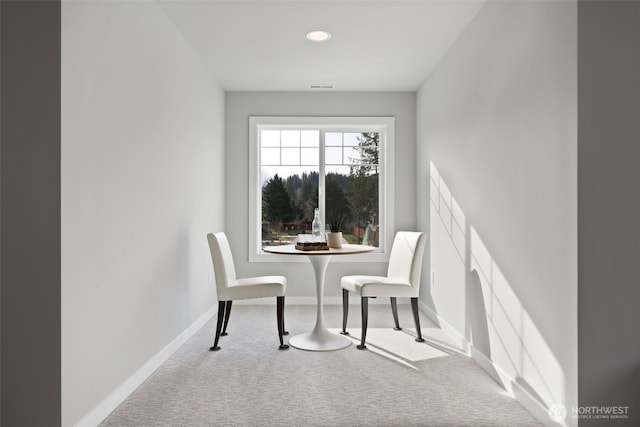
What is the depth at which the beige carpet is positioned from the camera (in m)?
2.31

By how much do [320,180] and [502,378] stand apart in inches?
127

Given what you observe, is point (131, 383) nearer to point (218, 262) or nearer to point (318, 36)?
point (218, 262)

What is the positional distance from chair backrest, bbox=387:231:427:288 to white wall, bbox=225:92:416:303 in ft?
3.60

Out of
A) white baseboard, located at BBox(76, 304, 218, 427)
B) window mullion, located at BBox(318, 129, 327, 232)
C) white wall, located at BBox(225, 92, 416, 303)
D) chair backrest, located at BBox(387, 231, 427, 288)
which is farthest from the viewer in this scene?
Answer: window mullion, located at BBox(318, 129, 327, 232)

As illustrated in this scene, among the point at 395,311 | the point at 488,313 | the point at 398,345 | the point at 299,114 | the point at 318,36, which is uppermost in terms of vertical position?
the point at 318,36

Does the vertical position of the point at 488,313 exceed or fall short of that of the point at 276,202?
it falls short

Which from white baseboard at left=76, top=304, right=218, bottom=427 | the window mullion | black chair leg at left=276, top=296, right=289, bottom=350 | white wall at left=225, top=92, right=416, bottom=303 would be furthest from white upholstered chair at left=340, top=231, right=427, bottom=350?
the window mullion

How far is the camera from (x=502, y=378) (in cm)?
272

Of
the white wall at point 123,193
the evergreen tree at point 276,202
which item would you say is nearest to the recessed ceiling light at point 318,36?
the white wall at point 123,193

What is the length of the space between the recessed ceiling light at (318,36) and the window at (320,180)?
1786mm

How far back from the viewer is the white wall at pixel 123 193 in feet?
6.75
